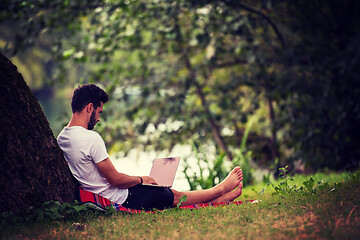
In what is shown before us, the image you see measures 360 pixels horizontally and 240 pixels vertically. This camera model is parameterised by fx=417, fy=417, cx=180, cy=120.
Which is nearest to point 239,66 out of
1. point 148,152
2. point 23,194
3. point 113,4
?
point 148,152

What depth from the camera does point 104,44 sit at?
665 centimetres

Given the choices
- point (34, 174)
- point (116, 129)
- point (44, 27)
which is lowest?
point (116, 129)

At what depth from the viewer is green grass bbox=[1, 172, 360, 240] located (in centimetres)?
305

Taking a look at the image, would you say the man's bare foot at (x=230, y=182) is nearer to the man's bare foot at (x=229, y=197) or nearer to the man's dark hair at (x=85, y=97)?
the man's bare foot at (x=229, y=197)

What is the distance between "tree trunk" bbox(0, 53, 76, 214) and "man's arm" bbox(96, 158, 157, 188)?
38 centimetres

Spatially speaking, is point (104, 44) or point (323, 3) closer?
point (104, 44)

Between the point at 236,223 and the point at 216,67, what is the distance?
17.2ft

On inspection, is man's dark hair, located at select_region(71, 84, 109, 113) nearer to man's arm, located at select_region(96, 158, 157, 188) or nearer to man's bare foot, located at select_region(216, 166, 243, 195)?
man's arm, located at select_region(96, 158, 157, 188)

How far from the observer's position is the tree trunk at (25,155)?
11.9ft

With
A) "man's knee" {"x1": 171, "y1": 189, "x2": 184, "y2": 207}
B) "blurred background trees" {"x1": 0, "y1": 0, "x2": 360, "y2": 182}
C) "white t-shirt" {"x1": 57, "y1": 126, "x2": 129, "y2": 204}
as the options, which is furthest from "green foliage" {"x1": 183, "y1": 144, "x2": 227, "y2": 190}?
"white t-shirt" {"x1": 57, "y1": 126, "x2": 129, "y2": 204}

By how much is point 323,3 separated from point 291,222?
17.1ft

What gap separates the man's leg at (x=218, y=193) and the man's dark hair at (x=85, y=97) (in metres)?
1.22

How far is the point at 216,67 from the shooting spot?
828 centimetres

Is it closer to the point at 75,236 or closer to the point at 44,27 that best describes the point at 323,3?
the point at 44,27
